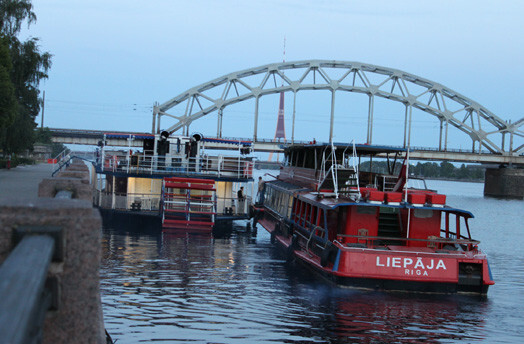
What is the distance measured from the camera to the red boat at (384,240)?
16859 mm

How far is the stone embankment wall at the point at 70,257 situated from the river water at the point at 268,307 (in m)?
9.53

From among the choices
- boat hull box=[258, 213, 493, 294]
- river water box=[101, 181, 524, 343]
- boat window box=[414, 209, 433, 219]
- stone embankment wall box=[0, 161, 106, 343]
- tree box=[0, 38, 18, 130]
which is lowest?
river water box=[101, 181, 524, 343]

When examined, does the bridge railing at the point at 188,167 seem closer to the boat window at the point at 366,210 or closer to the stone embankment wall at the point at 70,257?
the boat window at the point at 366,210

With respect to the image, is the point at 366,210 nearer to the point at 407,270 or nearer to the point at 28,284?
the point at 407,270

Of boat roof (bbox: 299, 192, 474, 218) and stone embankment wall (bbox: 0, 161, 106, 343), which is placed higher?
stone embankment wall (bbox: 0, 161, 106, 343)

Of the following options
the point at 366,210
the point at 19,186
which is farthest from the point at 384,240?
the point at 19,186

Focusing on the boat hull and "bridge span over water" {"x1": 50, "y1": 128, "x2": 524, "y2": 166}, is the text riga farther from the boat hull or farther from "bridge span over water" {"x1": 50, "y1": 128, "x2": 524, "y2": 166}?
"bridge span over water" {"x1": 50, "y1": 128, "x2": 524, "y2": 166}

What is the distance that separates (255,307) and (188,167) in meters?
18.1

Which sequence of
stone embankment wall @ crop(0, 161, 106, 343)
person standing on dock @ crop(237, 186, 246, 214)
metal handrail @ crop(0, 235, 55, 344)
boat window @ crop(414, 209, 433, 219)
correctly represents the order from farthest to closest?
person standing on dock @ crop(237, 186, 246, 214) → boat window @ crop(414, 209, 433, 219) → stone embankment wall @ crop(0, 161, 106, 343) → metal handrail @ crop(0, 235, 55, 344)

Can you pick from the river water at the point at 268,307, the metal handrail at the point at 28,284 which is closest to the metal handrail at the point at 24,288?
the metal handrail at the point at 28,284

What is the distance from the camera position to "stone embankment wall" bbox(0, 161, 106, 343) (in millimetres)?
2760

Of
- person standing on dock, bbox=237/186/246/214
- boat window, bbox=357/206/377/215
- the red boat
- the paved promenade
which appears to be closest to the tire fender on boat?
the red boat

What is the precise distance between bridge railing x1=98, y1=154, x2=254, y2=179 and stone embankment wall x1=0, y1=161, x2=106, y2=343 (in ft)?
94.0

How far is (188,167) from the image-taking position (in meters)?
33.0
